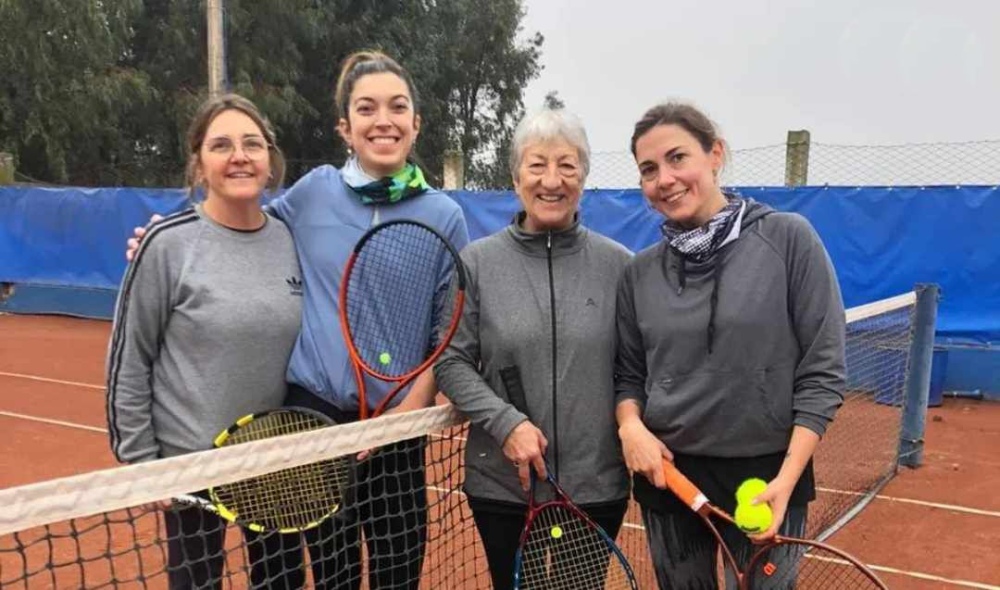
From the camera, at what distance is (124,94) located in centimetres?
1856

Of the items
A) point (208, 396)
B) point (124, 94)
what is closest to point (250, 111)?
point (208, 396)

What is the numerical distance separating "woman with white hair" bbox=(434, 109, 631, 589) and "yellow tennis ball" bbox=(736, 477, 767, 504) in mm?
371

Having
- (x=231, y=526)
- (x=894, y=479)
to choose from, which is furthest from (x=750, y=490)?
(x=894, y=479)

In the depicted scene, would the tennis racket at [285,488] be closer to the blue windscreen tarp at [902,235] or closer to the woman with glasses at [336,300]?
the woman with glasses at [336,300]

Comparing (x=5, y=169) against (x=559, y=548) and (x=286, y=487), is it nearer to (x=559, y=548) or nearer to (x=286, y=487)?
(x=286, y=487)

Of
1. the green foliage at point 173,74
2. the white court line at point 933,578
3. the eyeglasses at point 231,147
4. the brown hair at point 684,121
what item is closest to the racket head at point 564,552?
the brown hair at point 684,121

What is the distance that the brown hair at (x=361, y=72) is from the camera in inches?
99.8

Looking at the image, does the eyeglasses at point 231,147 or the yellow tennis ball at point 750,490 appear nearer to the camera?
the yellow tennis ball at point 750,490

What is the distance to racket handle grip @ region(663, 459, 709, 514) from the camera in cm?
210

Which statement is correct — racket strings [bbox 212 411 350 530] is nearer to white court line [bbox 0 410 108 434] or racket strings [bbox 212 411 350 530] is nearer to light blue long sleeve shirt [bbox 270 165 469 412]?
light blue long sleeve shirt [bbox 270 165 469 412]

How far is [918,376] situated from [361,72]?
4.90 metres

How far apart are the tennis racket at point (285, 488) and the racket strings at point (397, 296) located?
0.26 m

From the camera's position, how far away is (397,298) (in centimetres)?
254

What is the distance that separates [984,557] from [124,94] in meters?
18.5
